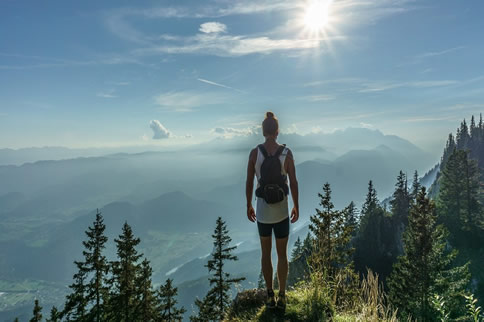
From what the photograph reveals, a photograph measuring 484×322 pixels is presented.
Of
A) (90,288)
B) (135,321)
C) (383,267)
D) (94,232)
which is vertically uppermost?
(94,232)

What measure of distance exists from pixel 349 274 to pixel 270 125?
7.65m

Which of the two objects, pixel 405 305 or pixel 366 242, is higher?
pixel 405 305

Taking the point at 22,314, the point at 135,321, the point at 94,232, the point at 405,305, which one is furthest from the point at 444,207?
the point at 22,314

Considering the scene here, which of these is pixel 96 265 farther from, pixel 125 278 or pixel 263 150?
pixel 263 150

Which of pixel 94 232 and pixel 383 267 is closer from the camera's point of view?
pixel 94 232

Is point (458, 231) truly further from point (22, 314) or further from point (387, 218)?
point (22, 314)

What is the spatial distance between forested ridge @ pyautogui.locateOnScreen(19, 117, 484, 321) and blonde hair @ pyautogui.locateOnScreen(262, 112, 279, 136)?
2801 millimetres

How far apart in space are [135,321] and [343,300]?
69.9 feet

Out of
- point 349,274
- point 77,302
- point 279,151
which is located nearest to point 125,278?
point 77,302

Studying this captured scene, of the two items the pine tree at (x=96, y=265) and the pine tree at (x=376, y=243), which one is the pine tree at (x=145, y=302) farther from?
the pine tree at (x=376, y=243)

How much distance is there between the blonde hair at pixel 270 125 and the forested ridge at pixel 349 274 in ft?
9.19

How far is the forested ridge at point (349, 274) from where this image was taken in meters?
5.97

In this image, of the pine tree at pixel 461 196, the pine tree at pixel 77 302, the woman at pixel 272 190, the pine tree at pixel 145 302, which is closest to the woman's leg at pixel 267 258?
the woman at pixel 272 190

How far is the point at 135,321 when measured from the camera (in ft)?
72.0
